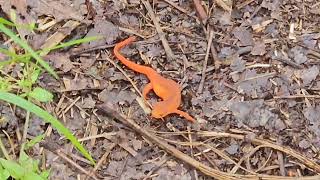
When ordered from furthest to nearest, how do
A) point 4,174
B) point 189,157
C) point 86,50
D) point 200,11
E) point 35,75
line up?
point 200,11 < point 86,50 < point 35,75 < point 189,157 < point 4,174

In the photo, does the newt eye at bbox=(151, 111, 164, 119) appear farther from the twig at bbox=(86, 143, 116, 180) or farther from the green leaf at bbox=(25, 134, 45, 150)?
the green leaf at bbox=(25, 134, 45, 150)

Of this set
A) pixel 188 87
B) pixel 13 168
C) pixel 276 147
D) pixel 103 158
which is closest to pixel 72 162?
pixel 103 158

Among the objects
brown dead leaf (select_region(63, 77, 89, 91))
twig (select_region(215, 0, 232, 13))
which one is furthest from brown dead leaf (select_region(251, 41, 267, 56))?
brown dead leaf (select_region(63, 77, 89, 91))

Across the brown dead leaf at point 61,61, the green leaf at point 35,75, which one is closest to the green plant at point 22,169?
the green leaf at point 35,75

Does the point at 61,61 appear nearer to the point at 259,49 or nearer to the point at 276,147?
the point at 259,49

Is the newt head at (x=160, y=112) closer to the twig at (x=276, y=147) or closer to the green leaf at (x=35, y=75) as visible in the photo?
the twig at (x=276, y=147)
